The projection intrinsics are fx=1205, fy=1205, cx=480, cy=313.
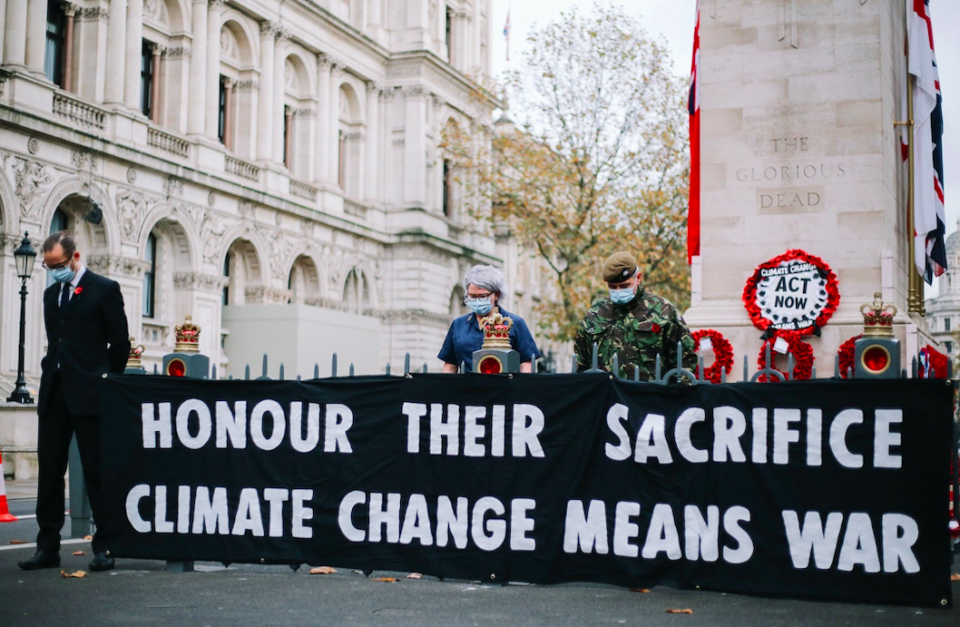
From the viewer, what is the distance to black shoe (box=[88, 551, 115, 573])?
24.5ft

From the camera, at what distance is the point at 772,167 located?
12.6 meters

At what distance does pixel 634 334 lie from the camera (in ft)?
25.5

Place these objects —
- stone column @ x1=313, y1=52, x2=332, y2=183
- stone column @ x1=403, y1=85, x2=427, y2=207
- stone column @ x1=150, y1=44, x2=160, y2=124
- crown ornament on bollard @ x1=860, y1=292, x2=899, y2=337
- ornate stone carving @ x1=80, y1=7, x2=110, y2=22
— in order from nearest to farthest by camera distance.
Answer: crown ornament on bollard @ x1=860, y1=292, x2=899, y2=337 → ornate stone carving @ x1=80, y1=7, x2=110, y2=22 → stone column @ x1=150, y1=44, x2=160, y2=124 → stone column @ x1=313, y1=52, x2=332, y2=183 → stone column @ x1=403, y1=85, x2=427, y2=207

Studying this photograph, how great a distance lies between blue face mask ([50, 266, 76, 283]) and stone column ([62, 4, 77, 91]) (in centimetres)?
2470

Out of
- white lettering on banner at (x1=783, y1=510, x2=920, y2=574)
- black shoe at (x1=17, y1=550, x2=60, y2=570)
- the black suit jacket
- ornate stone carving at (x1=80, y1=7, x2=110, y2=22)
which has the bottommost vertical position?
black shoe at (x1=17, y1=550, x2=60, y2=570)

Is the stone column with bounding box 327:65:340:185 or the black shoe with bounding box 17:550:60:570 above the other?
the stone column with bounding box 327:65:340:185

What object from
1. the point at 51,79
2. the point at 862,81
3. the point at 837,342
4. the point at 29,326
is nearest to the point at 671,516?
the point at 837,342

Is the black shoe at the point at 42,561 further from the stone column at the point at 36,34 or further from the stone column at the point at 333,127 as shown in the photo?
the stone column at the point at 333,127

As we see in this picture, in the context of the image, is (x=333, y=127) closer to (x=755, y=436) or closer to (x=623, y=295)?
(x=623, y=295)

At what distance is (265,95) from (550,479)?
33.2 meters

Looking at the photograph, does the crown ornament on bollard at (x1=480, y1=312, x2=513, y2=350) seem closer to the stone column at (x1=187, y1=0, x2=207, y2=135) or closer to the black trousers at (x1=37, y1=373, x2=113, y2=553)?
the black trousers at (x1=37, y1=373, x2=113, y2=553)

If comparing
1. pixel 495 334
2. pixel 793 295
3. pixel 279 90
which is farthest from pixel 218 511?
pixel 279 90

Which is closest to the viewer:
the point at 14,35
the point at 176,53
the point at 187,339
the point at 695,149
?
the point at 187,339

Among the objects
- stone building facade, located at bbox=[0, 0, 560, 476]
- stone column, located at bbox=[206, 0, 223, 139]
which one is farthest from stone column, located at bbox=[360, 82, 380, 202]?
stone column, located at bbox=[206, 0, 223, 139]
